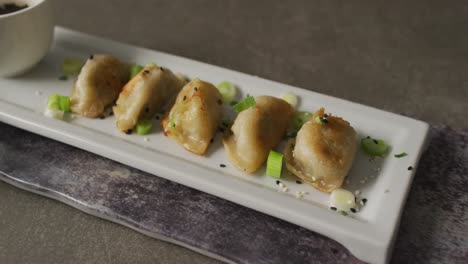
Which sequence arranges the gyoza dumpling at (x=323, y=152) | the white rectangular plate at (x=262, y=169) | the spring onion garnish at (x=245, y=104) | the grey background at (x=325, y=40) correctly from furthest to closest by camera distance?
the grey background at (x=325, y=40) < the spring onion garnish at (x=245, y=104) < the gyoza dumpling at (x=323, y=152) < the white rectangular plate at (x=262, y=169)

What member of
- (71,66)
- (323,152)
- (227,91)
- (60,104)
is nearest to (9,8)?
(71,66)

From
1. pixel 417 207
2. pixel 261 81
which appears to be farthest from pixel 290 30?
pixel 417 207

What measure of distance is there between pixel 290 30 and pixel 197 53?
25.3 inches

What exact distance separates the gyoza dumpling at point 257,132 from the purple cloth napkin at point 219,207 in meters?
0.18

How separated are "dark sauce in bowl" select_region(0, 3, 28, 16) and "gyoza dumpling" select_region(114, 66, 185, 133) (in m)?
0.68

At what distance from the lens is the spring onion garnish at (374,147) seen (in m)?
2.20

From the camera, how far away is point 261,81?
2531 mm

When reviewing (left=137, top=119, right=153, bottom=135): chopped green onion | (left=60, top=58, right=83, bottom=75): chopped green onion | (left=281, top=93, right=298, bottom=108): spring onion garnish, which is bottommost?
(left=137, top=119, right=153, bottom=135): chopped green onion

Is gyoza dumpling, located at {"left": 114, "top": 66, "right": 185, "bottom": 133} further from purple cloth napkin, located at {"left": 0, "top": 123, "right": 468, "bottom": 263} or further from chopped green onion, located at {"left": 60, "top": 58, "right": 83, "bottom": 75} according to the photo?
chopped green onion, located at {"left": 60, "top": 58, "right": 83, "bottom": 75}

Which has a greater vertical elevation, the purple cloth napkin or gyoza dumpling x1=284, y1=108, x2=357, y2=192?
gyoza dumpling x1=284, y1=108, x2=357, y2=192

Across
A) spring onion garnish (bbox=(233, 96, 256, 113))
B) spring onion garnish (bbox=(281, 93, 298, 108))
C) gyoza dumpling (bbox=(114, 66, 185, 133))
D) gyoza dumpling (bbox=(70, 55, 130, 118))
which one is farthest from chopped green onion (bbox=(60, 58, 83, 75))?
spring onion garnish (bbox=(281, 93, 298, 108))

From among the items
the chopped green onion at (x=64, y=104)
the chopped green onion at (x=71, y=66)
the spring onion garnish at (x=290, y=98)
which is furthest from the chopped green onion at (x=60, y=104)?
the spring onion garnish at (x=290, y=98)

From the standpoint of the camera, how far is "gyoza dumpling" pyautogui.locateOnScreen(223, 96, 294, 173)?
2150 mm

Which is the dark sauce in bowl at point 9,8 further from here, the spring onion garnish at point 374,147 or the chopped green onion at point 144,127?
the spring onion garnish at point 374,147
